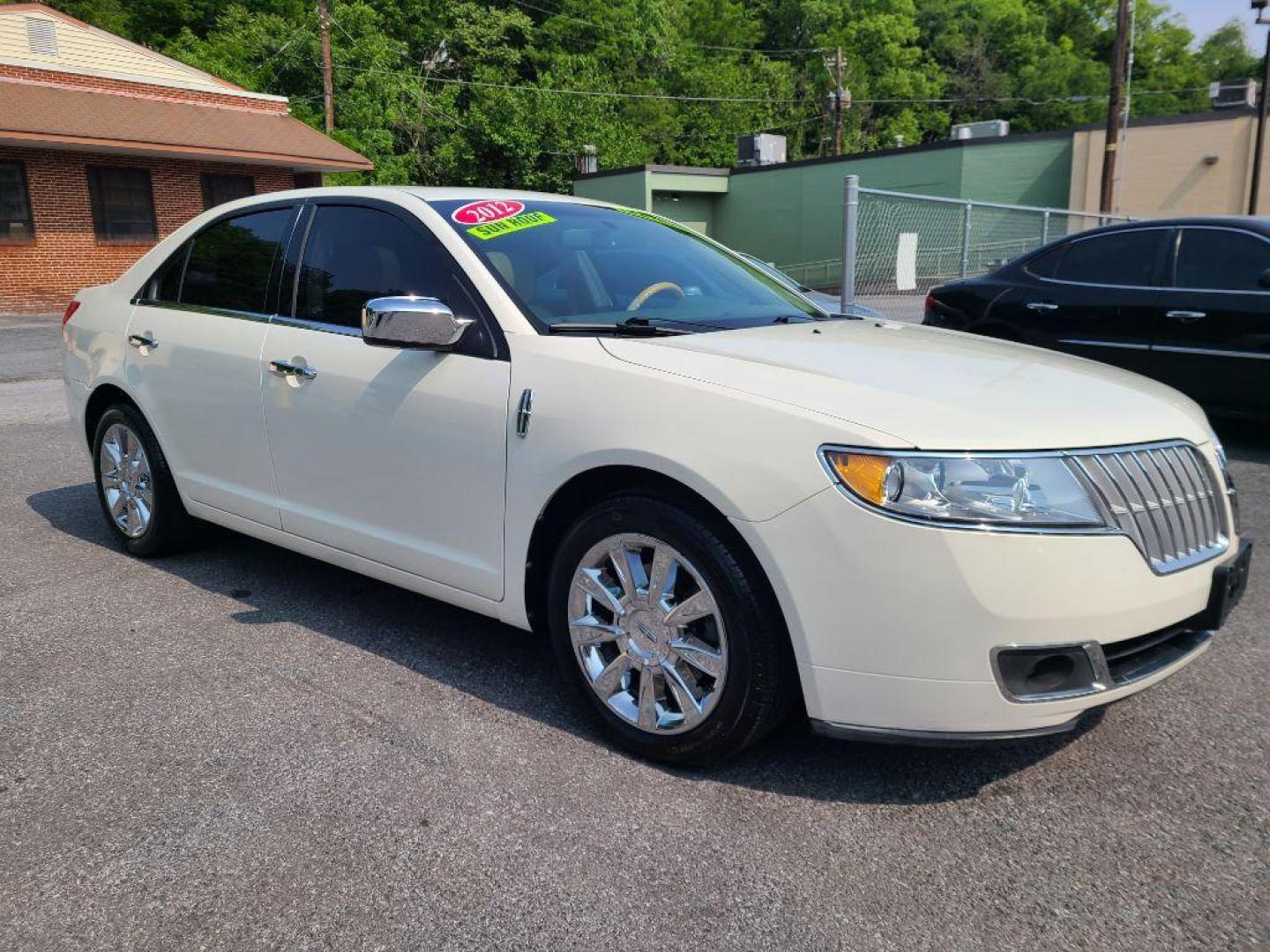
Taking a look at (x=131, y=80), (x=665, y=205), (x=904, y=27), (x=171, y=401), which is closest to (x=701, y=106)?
(x=904, y=27)

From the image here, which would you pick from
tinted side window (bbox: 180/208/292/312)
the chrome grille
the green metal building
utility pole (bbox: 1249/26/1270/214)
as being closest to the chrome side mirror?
tinted side window (bbox: 180/208/292/312)

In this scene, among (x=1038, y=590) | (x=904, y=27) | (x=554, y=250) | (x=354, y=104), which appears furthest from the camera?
(x=904, y=27)

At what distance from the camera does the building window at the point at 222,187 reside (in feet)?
85.9

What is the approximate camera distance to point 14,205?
23.0 m

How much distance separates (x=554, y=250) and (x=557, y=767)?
175cm

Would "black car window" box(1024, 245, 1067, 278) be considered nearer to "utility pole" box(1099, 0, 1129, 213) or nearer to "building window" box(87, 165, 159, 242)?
"utility pole" box(1099, 0, 1129, 213)

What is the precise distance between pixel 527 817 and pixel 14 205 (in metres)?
25.3

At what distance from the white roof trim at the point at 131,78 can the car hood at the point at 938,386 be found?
2575cm

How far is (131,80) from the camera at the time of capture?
988 inches

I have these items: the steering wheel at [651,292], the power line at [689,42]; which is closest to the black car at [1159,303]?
the steering wheel at [651,292]

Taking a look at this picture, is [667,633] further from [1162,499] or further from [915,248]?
[915,248]

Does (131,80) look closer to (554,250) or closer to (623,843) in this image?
(554,250)

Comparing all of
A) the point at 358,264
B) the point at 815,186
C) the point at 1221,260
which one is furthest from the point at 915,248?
the point at 815,186

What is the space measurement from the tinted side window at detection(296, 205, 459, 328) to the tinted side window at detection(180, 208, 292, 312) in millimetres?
267
